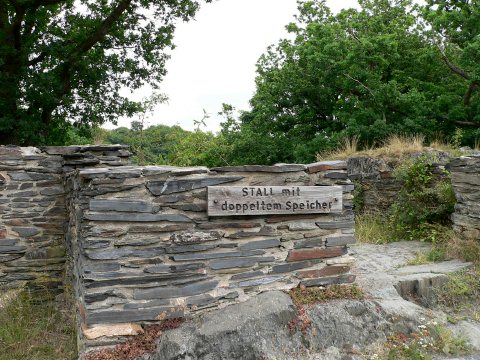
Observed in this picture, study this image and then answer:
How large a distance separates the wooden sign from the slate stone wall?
291 cm

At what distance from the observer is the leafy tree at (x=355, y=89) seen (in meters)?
13.5

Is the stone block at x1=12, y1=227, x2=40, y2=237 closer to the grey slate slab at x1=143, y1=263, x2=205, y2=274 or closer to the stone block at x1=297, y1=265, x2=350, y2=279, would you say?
the grey slate slab at x1=143, y1=263, x2=205, y2=274


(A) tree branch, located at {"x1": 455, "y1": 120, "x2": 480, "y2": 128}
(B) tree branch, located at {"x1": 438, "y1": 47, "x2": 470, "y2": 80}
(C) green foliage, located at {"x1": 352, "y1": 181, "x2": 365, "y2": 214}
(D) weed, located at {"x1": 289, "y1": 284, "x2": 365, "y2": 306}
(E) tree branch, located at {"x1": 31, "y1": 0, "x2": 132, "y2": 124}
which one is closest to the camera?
(D) weed, located at {"x1": 289, "y1": 284, "x2": 365, "y2": 306}

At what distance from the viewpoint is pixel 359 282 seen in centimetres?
507

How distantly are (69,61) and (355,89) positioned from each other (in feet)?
30.0

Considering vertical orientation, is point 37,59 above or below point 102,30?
below

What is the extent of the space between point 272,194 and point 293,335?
1324 millimetres

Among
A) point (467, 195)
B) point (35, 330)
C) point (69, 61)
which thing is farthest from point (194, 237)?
point (69, 61)

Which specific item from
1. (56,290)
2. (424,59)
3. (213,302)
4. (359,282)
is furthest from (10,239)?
(424,59)

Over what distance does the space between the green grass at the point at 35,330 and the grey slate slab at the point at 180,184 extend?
1974 mm

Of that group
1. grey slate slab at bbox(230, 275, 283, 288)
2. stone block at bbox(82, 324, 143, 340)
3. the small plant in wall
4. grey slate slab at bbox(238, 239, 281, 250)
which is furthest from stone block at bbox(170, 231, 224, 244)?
the small plant in wall

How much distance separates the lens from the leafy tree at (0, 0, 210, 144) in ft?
36.4

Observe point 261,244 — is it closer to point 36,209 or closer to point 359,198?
point 36,209

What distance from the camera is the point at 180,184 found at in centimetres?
402
